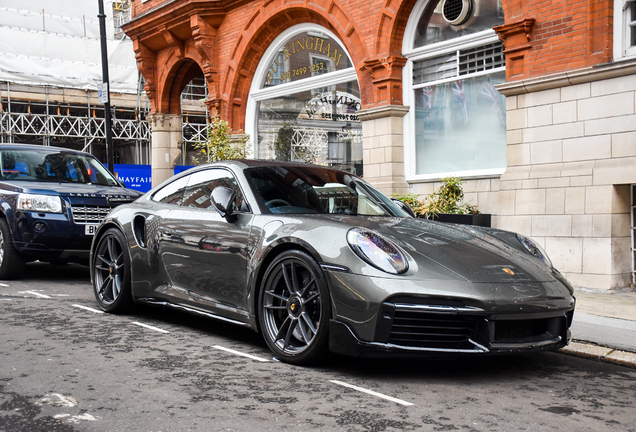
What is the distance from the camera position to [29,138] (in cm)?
3581

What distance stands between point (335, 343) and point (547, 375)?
4.84 feet

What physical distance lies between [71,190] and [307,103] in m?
7.46

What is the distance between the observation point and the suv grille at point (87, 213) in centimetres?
879

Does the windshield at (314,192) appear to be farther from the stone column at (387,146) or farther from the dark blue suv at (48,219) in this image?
the stone column at (387,146)

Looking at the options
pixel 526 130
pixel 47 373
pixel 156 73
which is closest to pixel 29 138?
pixel 156 73

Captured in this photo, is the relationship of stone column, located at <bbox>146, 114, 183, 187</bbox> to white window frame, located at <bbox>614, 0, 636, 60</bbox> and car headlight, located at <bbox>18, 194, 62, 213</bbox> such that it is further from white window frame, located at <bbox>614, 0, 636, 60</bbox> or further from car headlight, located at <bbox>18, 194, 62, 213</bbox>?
white window frame, located at <bbox>614, 0, 636, 60</bbox>

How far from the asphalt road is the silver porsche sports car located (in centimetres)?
25

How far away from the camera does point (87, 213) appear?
886 cm

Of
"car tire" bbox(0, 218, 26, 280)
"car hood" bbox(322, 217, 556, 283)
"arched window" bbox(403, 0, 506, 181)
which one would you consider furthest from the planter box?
"car tire" bbox(0, 218, 26, 280)

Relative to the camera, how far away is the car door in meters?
5.11

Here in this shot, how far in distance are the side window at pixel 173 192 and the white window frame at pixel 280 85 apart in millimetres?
8016

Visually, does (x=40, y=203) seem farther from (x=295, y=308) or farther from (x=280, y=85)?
(x=280, y=85)

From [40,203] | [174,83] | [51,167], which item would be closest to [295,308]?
[40,203]

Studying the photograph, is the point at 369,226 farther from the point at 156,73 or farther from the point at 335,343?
the point at 156,73
